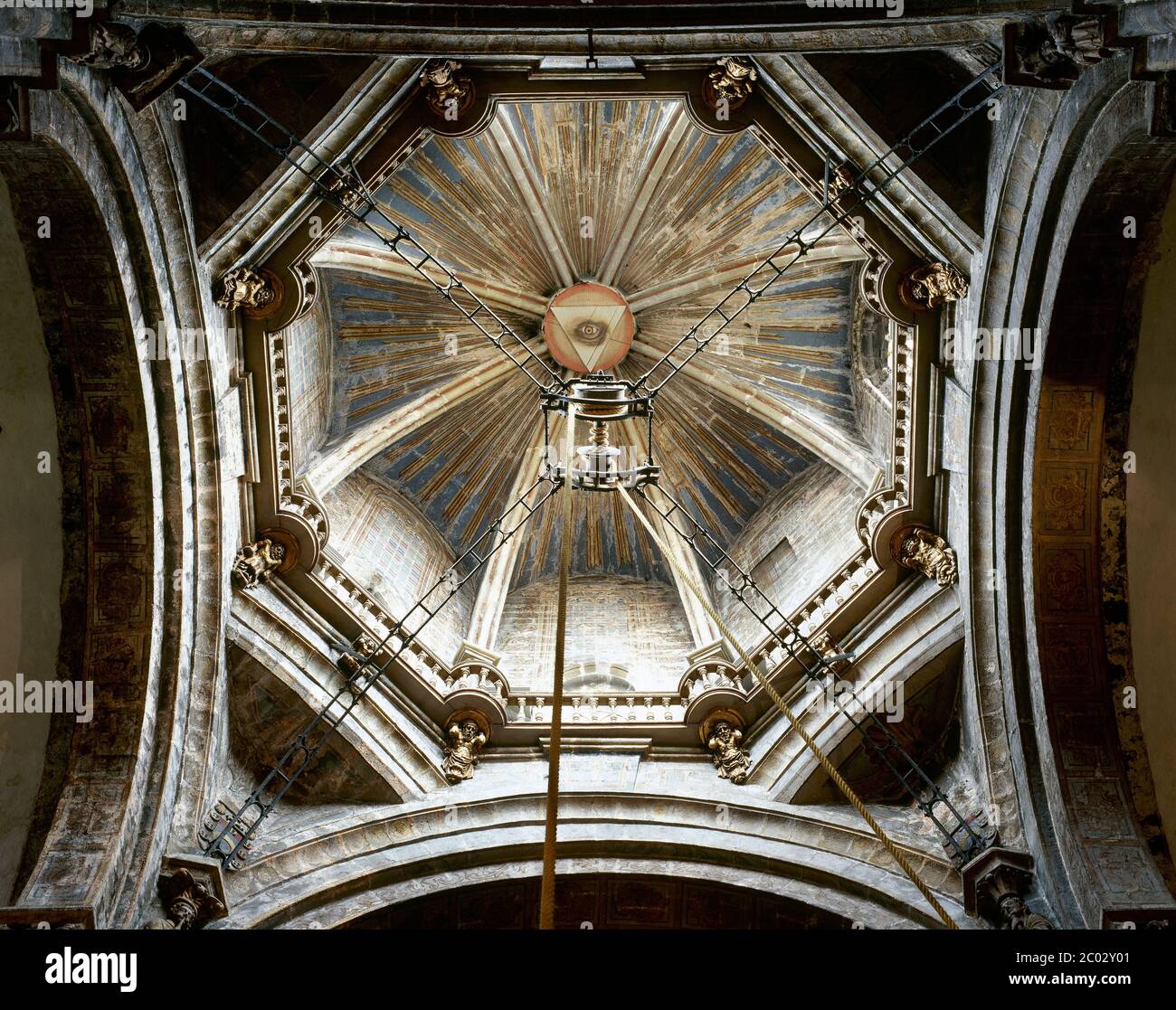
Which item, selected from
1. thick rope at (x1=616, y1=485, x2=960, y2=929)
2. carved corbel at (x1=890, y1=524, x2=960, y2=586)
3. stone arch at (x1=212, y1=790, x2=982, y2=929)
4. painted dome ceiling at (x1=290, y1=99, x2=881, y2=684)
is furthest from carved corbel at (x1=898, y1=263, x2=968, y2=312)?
stone arch at (x1=212, y1=790, x2=982, y2=929)

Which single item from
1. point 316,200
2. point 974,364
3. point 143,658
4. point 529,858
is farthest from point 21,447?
point 974,364

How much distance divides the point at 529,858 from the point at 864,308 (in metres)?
7.11

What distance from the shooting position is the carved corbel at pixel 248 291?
421 inches

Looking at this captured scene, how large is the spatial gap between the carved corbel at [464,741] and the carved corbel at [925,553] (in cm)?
404

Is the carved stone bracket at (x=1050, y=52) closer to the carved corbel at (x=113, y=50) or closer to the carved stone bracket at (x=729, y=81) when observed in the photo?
the carved stone bracket at (x=729, y=81)

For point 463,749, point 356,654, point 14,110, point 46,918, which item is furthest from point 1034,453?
point 46,918

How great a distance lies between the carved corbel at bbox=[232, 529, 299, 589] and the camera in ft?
37.0

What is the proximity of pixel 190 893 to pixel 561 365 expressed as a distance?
8.25 meters

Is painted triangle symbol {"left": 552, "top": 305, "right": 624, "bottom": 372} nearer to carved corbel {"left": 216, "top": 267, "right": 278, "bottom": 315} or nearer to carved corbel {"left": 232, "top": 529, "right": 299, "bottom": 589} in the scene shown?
carved corbel {"left": 216, "top": 267, "right": 278, "bottom": 315}

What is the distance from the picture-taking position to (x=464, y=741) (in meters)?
11.9

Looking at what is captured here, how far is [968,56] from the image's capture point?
945 centimetres

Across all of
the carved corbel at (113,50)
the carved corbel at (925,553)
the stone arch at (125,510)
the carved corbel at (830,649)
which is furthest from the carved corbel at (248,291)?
the carved corbel at (925,553)
